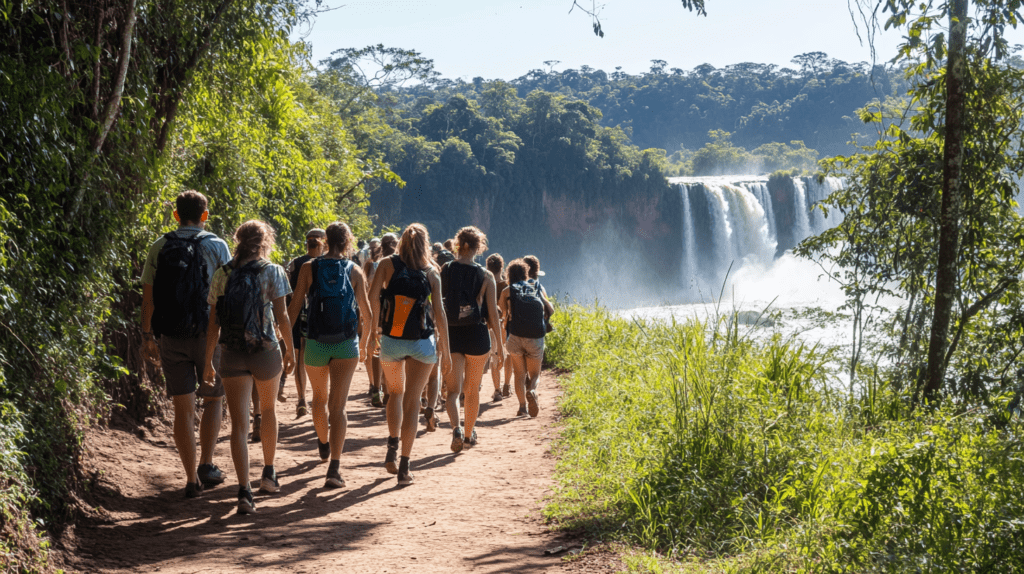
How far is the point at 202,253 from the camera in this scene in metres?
4.19

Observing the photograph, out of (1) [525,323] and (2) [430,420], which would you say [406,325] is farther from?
(1) [525,323]

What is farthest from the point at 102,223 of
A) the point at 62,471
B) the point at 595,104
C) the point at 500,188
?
the point at 595,104

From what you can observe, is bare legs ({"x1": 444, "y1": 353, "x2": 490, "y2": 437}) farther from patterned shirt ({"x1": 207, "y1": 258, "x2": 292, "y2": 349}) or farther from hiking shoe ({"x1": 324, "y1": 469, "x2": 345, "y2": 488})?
patterned shirt ({"x1": 207, "y1": 258, "x2": 292, "y2": 349})

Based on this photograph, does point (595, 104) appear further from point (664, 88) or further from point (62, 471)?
point (62, 471)

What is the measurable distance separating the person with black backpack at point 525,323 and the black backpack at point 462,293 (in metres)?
1.61

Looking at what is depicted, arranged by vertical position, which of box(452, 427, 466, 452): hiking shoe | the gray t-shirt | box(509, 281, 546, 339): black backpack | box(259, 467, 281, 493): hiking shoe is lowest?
box(452, 427, 466, 452): hiking shoe

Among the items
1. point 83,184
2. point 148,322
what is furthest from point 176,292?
point 83,184

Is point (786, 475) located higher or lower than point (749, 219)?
lower

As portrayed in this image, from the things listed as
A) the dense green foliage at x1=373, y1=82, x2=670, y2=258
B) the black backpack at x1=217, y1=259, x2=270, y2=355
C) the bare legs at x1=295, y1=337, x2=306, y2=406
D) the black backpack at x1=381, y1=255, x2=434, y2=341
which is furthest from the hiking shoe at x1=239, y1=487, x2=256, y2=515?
the dense green foliage at x1=373, y1=82, x2=670, y2=258

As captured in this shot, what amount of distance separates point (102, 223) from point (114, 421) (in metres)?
1.71

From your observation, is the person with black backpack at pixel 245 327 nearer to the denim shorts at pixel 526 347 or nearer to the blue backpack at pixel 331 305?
the blue backpack at pixel 331 305

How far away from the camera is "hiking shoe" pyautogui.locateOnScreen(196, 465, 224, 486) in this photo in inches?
176

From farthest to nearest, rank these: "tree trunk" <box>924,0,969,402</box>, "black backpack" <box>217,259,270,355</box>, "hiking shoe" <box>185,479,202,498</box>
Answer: "tree trunk" <box>924,0,969,402</box> < "hiking shoe" <box>185,479,202,498</box> < "black backpack" <box>217,259,270,355</box>

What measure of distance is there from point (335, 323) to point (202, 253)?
2.85 ft
